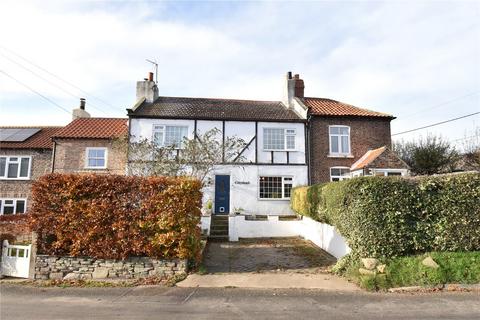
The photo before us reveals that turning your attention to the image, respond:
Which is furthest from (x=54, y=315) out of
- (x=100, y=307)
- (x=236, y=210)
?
→ (x=236, y=210)

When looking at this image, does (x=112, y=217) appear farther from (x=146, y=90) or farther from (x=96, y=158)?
(x=146, y=90)

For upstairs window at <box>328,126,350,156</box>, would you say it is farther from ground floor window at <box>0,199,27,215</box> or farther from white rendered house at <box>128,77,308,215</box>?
ground floor window at <box>0,199,27,215</box>

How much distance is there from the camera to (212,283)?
8898 mm

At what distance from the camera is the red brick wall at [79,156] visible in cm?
2034

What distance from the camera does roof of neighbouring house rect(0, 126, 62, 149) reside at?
21969 mm

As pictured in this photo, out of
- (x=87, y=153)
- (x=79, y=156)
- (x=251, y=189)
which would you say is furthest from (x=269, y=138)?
(x=79, y=156)

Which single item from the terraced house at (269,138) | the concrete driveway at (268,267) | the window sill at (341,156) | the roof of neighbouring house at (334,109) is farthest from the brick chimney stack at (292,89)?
the concrete driveway at (268,267)

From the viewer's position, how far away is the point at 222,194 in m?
19.5

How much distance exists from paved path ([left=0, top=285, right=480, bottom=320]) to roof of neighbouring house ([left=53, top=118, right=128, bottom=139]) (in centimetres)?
1352

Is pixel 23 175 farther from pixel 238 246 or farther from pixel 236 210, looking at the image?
pixel 238 246

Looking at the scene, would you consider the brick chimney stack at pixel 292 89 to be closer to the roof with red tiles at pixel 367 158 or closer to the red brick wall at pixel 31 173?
the roof with red tiles at pixel 367 158

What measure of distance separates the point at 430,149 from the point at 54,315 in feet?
78.3

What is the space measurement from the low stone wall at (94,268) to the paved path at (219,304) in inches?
33.9

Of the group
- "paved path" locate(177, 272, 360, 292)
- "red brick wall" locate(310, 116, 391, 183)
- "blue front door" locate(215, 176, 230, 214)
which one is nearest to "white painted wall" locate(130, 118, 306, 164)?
"red brick wall" locate(310, 116, 391, 183)
